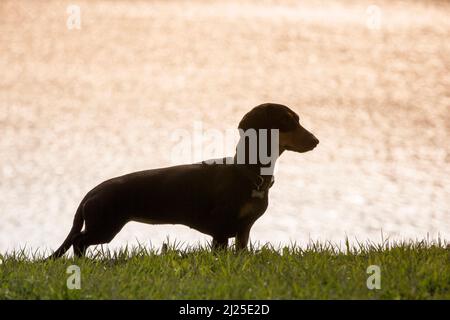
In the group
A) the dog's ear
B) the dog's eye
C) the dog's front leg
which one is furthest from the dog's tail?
the dog's eye

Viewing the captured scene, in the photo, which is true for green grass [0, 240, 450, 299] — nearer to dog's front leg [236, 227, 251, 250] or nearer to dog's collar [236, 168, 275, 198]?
dog's front leg [236, 227, 251, 250]

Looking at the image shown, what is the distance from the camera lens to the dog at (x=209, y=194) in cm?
534

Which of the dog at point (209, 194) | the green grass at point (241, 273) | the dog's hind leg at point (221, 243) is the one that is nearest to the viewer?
the green grass at point (241, 273)

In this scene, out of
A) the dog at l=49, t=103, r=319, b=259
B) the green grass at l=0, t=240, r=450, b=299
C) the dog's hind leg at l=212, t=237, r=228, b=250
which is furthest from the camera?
the dog's hind leg at l=212, t=237, r=228, b=250

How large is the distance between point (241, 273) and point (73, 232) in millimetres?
1470

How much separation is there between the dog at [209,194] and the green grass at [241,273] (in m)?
0.21

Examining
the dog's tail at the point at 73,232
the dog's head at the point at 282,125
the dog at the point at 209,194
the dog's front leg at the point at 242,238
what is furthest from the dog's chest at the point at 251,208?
the dog's tail at the point at 73,232

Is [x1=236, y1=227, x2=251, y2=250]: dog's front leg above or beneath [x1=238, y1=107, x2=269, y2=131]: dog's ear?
beneath

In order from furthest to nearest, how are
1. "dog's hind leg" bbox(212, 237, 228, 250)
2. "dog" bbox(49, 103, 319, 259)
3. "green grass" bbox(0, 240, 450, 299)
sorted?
"dog's hind leg" bbox(212, 237, 228, 250) → "dog" bbox(49, 103, 319, 259) → "green grass" bbox(0, 240, 450, 299)

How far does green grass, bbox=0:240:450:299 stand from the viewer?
4.36 metres

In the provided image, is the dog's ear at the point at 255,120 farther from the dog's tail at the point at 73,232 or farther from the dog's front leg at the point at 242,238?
the dog's tail at the point at 73,232

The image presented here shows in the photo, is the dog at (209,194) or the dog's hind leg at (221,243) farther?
the dog's hind leg at (221,243)
